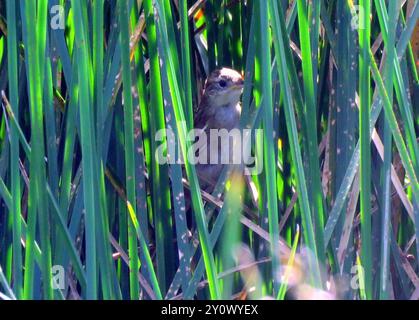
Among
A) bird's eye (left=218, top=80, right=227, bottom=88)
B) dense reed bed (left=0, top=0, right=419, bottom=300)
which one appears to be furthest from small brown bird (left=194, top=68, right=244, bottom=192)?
dense reed bed (left=0, top=0, right=419, bottom=300)

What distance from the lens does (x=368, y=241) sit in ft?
6.75

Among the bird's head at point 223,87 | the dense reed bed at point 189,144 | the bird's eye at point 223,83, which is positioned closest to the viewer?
the dense reed bed at point 189,144

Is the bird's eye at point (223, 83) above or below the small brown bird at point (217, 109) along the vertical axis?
above

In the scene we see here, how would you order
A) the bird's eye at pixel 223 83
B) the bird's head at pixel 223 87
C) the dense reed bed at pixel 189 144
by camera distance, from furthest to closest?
the bird's eye at pixel 223 83 < the bird's head at pixel 223 87 < the dense reed bed at pixel 189 144

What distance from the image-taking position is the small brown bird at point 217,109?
10.1 feet

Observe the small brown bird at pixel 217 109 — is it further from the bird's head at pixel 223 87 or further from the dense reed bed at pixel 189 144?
the dense reed bed at pixel 189 144

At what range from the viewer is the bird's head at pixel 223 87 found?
2984 millimetres

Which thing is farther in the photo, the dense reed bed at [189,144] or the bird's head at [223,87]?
the bird's head at [223,87]

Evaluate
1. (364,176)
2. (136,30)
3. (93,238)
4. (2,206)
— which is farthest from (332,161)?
→ (2,206)

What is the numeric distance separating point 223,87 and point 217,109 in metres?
0.46

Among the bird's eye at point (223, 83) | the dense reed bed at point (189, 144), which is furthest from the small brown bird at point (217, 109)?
the dense reed bed at point (189, 144)

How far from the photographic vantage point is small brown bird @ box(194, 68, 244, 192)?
10.1 ft

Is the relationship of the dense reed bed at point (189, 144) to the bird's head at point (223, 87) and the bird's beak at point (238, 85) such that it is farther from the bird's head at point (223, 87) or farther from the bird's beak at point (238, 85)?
the bird's beak at point (238, 85)

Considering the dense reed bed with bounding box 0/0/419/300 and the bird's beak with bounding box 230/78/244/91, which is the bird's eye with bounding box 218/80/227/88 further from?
the dense reed bed with bounding box 0/0/419/300
